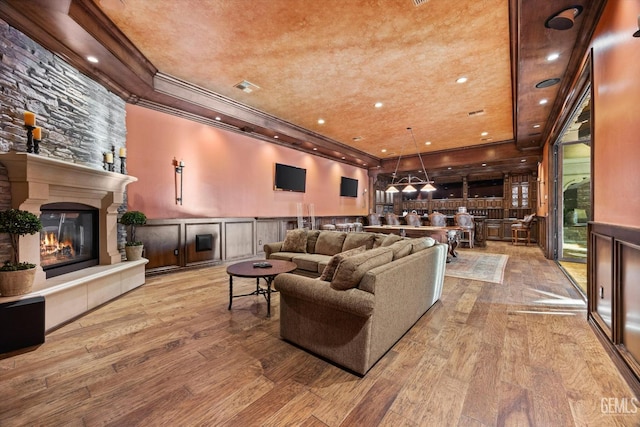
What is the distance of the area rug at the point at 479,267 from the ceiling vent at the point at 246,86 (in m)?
4.64

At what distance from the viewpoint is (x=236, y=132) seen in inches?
231

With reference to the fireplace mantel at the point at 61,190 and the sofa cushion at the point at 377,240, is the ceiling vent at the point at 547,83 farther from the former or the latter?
the fireplace mantel at the point at 61,190

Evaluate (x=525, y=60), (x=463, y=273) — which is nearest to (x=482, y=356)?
(x=463, y=273)

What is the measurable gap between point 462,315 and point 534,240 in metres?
8.31

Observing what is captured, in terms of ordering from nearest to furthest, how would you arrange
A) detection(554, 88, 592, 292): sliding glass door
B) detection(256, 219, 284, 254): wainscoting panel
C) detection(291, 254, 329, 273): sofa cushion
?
detection(291, 254, 329, 273): sofa cushion → detection(554, 88, 592, 292): sliding glass door → detection(256, 219, 284, 254): wainscoting panel

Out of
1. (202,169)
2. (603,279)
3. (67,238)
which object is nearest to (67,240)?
(67,238)

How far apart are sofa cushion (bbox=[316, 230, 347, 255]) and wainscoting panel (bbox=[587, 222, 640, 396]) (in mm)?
2864

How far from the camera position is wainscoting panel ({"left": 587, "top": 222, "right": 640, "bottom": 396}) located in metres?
1.88

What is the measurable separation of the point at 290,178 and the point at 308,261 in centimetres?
363

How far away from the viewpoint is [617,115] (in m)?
2.12

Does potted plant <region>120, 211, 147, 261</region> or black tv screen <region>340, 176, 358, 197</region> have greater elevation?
black tv screen <region>340, 176, 358, 197</region>

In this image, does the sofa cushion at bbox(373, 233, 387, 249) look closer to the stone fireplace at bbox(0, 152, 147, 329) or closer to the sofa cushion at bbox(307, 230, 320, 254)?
the sofa cushion at bbox(307, 230, 320, 254)

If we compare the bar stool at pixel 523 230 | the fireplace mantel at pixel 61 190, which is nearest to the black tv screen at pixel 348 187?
the bar stool at pixel 523 230

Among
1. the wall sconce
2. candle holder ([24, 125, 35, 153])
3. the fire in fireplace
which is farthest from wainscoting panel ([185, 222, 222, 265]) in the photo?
candle holder ([24, 125, 35, 153])
